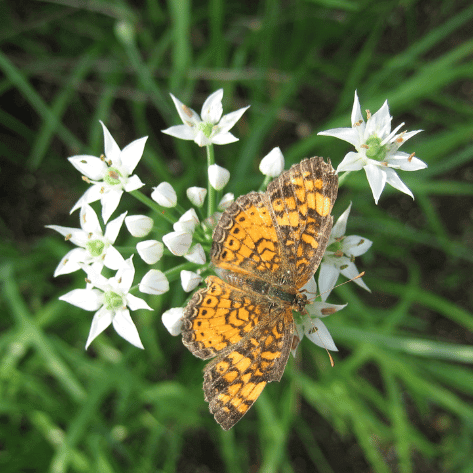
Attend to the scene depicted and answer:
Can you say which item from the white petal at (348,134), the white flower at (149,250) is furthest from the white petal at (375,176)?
the white flower at (149,250)

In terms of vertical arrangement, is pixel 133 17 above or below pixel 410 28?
above

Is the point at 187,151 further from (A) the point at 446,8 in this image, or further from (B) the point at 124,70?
(A) the point at 446,8

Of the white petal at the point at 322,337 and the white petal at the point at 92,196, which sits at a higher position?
the white petal at the point at 92,196

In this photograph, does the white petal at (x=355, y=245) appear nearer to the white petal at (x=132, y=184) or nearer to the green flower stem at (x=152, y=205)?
the green flower stem at (x=152, y=205)

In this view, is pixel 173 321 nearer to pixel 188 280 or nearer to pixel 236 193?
pixel 188 280

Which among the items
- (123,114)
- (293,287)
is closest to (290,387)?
(293,287)

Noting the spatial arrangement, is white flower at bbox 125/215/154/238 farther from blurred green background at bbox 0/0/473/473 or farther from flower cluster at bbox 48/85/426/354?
blurred green background at bbox 0/0/473/473
